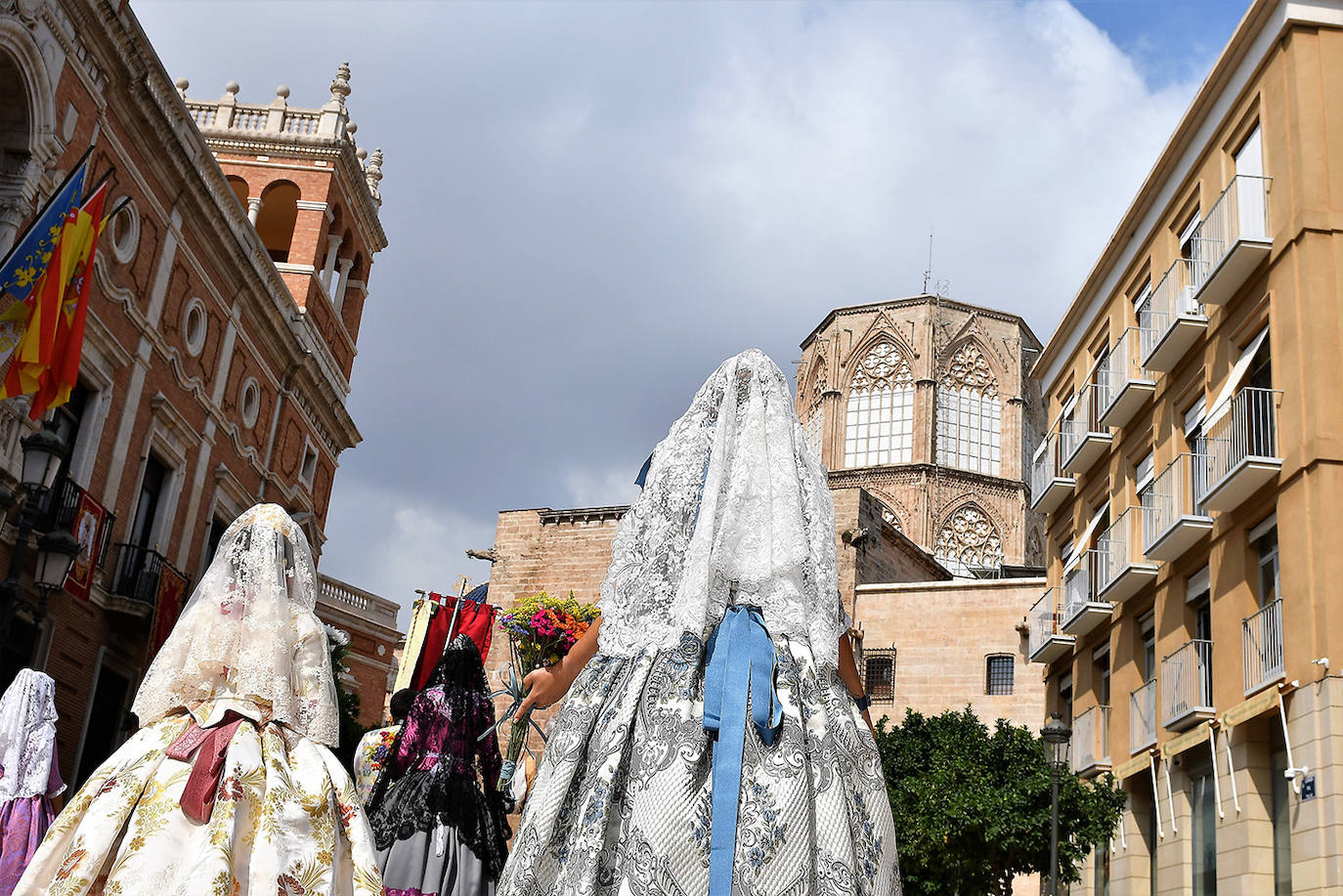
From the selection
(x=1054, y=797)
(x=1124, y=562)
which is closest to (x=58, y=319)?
(x=1054, y=797)

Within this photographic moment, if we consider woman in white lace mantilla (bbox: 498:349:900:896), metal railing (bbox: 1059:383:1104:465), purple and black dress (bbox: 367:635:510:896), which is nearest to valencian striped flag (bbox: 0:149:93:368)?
purple and black dress (bbox: 367:635:510:896)

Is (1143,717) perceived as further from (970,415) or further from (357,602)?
(970,415)

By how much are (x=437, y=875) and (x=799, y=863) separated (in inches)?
140

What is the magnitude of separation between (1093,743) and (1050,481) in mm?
4901

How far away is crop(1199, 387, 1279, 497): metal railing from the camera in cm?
1436

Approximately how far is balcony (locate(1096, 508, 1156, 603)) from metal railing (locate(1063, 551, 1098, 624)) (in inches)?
14.3

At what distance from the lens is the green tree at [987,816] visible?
53.1ft

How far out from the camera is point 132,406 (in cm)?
1814

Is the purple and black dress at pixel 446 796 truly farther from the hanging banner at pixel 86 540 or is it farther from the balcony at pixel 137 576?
the balcony at pixel 137 576

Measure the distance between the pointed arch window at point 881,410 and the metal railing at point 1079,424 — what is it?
20.9m

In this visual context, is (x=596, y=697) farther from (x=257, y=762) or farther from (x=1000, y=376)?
(x=1000, y=376)

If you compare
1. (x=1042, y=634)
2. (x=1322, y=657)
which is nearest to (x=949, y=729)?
(x=1042, y=634)

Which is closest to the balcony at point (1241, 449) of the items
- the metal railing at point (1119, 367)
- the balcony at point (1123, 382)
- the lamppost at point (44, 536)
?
the balcony at point (1123, 382)

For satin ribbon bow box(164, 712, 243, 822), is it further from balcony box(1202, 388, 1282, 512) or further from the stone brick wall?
the stone brick wall
